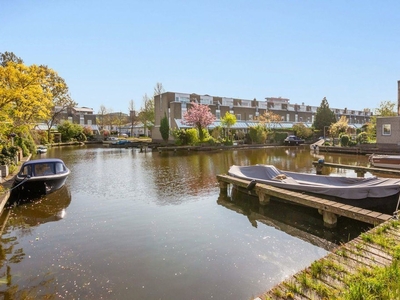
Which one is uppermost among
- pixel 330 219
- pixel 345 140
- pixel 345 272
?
pixel 345 140

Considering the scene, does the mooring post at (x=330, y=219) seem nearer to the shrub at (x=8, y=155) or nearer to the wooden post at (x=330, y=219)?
the wooden post at (x=330, y=219)

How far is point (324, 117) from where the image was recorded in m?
50.8

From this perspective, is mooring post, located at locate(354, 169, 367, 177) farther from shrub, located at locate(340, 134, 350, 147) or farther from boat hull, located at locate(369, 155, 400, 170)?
shrub, located at locate(340, 134, 350, 147)

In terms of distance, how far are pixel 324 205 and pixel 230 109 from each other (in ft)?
148

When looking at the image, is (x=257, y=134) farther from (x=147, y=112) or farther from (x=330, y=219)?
(x=330, y=219)

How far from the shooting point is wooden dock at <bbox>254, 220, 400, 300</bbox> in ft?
10.7

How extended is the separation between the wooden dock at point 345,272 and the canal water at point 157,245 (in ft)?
3.80

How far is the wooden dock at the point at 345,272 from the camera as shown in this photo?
10.7 feet

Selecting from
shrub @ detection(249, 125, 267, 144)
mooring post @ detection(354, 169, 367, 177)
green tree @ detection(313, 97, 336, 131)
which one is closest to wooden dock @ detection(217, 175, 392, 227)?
mooring post @ detection(354, 169, 367, 177)

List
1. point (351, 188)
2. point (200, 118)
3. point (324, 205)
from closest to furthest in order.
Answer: point (324, 205), point (351, 188), point (200, 118)

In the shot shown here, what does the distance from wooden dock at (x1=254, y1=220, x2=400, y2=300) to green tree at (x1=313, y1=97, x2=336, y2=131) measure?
50328 millimetres

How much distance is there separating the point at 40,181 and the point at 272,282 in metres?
9.65

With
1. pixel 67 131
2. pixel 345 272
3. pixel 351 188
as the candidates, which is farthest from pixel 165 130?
pixel 345 272

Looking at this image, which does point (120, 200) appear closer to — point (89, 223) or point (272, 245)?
point (89, 223)
